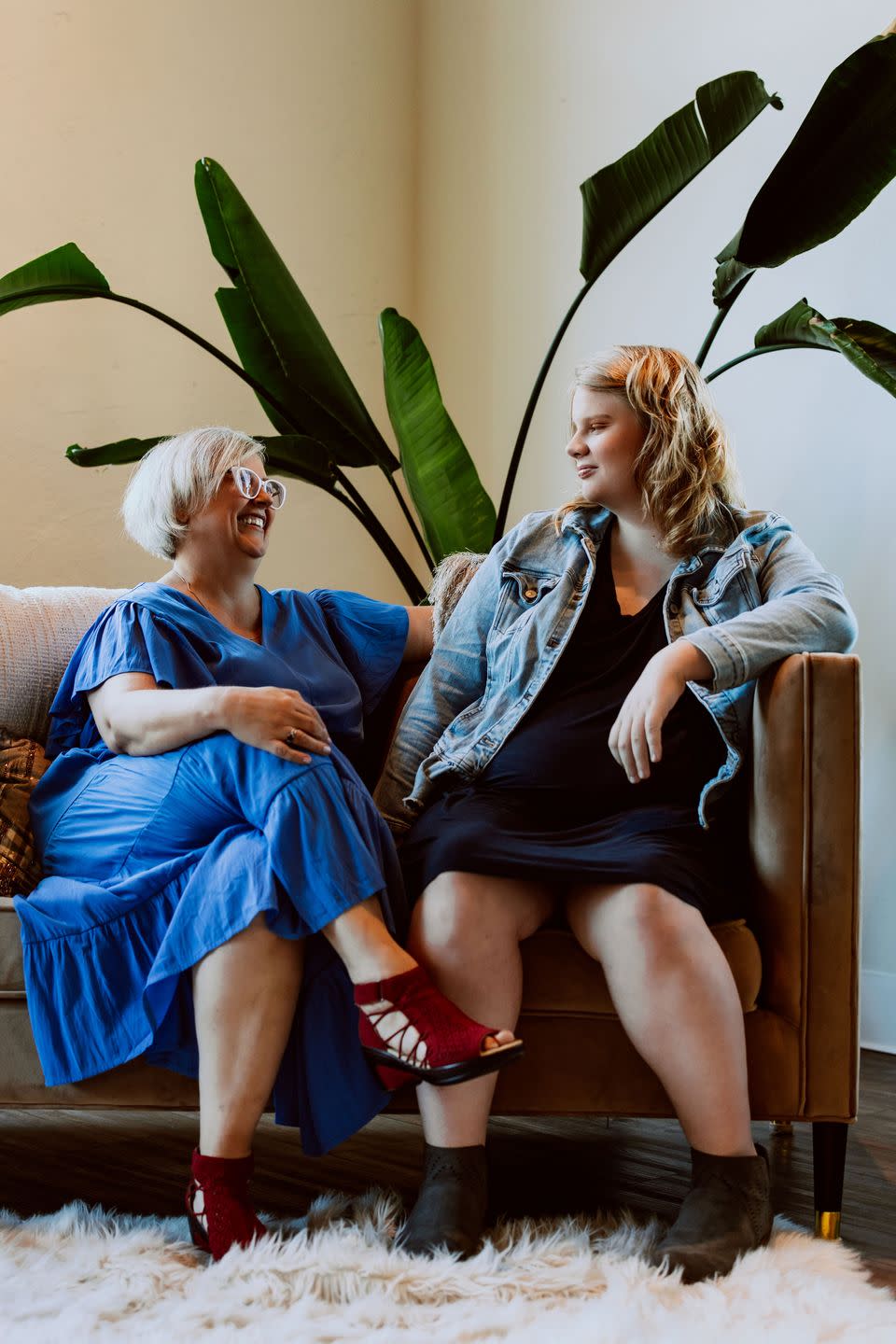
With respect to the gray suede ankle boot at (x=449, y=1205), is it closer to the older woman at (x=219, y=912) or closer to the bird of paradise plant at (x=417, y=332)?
the older woman at (x=219, y=912)

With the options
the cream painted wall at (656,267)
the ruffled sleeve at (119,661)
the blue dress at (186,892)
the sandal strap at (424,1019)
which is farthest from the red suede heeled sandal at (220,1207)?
the cream painted wall at (656,267)

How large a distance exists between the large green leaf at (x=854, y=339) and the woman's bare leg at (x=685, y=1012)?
110cm

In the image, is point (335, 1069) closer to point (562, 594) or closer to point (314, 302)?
point (562, 594)

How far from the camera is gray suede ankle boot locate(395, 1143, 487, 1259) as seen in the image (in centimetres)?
139

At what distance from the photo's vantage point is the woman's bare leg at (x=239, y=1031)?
4.60 feet

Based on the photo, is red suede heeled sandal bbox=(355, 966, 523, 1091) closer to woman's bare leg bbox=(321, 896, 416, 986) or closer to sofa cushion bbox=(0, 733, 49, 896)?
woman's bare leg bbox=(321, 896, 416, 986)

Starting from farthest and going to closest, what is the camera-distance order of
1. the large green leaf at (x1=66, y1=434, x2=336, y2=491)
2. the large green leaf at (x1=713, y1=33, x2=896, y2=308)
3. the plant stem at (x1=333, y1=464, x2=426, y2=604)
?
the plant stem at (x1=333, y1=464, x2=426, y2=604), the large green leaf at (x1=66, y1=434, x2=336, y2=491), the large green leaf at (x1=713, y1=33, x2=896, y2=308)

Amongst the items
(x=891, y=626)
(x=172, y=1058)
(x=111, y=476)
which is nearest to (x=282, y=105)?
(x=111, y=476)

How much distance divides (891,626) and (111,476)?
1.78m

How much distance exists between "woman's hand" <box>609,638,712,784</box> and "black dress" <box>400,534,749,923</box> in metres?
0.09

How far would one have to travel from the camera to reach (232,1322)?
1.24 metres

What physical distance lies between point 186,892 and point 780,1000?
72 centimetres

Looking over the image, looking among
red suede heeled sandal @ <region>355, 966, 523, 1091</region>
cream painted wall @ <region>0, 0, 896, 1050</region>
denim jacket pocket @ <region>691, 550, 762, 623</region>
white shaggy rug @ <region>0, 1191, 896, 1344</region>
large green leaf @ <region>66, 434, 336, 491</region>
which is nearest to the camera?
white shaggy rug @ <region>0, 1191, 896, 1344</region>

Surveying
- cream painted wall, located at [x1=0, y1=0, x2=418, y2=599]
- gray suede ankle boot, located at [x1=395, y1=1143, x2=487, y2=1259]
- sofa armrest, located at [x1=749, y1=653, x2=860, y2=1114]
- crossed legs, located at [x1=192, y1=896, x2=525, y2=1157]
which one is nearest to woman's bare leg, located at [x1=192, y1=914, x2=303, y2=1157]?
crossed legs, located at [x1=192, y1=896, x2=525, y2=1157]
